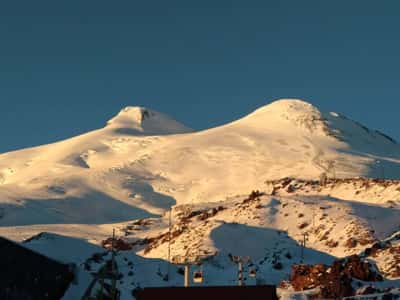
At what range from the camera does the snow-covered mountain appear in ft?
260

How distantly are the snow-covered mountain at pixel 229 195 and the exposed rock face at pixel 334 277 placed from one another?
31.0ft

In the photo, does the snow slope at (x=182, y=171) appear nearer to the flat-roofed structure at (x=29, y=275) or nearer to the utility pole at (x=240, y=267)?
the utility pole at (x=240, y=267)

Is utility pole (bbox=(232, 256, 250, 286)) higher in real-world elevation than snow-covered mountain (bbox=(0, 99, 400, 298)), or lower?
lower

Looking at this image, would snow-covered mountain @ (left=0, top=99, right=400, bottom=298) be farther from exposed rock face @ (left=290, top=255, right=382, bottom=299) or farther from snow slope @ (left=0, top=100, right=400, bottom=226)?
exposed rock face @ (left=290, top=255, right=382, bottom=299)

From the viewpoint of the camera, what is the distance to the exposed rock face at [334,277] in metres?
47.2

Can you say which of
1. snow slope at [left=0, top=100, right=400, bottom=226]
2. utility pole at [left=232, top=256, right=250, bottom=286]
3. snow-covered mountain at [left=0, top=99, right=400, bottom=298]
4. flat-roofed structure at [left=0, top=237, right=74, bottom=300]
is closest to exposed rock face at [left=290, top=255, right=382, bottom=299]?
utility pole at [left=232, top=256, right=250, bottom=286]

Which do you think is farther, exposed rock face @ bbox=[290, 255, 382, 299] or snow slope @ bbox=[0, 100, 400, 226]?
snow slope @ bbox=[0, 100, 400, 226]

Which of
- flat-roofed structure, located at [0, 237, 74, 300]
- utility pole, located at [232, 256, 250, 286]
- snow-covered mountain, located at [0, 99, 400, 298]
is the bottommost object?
flat-roofed structure, located at [0, 237, 74, 300]

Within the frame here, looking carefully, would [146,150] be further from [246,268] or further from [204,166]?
[246,268]

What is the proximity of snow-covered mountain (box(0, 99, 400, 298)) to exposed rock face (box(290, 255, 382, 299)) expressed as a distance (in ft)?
31.0

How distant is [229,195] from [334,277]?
94.2m

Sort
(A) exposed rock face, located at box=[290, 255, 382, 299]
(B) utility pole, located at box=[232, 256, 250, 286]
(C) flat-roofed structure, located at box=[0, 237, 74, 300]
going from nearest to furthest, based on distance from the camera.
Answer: (C) flat-roofed structure, located at box=[0, 237, 74, 300] < (B) utility pole, located at box=[232, 256, 250, 286] < (A) exposed rock face, located at box=[290, 255, 382, 299]

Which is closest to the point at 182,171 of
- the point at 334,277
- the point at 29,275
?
the point at 334,277

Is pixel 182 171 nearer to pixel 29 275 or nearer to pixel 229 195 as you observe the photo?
pixel 229 195
